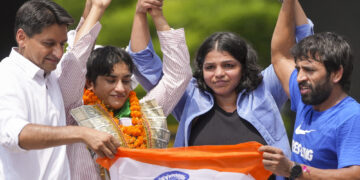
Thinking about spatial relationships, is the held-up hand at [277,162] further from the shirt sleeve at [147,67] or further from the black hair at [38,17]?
the black hair at [38,17]

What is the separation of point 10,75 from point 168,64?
2.97ft

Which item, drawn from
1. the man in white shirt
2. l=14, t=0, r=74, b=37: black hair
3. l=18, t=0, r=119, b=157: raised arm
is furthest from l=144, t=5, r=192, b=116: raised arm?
l=14, t=0, r=74, b=37: black hair

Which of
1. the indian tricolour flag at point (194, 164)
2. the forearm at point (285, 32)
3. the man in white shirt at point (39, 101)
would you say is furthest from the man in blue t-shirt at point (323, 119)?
the man in white shirt at point (39, 101)

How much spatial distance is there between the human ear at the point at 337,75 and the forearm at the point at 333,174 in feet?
1.42

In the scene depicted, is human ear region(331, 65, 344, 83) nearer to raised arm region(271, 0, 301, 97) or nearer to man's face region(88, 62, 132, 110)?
raised arm region(271, 0, 301, 97)

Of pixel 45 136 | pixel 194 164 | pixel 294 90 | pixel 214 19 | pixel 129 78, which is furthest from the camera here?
pixel 214 19

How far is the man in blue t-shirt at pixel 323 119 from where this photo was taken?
7.55 ft

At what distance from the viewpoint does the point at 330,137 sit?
2.37 m

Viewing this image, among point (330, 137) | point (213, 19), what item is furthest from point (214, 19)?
point (330, 137)

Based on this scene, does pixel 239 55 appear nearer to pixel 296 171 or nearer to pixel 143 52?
pixel 143 52

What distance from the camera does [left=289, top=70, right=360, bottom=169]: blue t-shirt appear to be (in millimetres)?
2295

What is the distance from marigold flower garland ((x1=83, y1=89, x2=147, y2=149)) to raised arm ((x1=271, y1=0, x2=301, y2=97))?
82 centimetres

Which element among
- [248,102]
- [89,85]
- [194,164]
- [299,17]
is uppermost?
[299,17]

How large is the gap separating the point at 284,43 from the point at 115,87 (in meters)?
0.98
